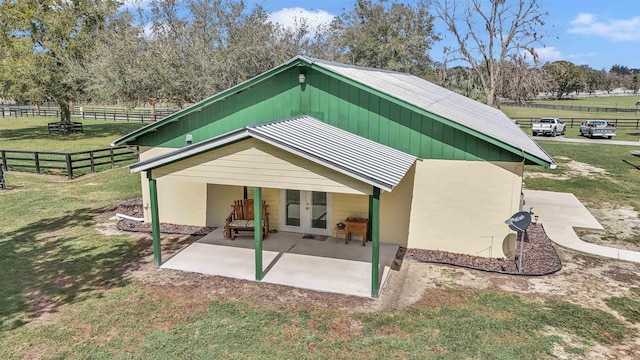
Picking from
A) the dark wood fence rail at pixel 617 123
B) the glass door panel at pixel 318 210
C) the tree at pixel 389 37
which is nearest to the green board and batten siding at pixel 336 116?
the glass door panel at pixel 318 210

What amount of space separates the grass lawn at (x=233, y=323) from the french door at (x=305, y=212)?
410cm

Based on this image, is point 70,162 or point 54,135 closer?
point 70,162

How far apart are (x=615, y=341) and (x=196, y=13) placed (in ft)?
79.3

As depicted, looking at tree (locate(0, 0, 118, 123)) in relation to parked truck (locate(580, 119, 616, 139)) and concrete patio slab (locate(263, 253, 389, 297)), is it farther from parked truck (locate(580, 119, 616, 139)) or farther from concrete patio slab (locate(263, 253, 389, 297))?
parked truck (locate(580, 119, 616, 139))

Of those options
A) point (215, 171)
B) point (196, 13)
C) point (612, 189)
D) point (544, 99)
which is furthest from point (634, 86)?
point (215, 171)

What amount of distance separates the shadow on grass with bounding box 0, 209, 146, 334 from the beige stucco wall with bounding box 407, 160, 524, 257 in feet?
24.1

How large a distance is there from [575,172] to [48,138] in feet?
123

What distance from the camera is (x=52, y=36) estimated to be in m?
31.2

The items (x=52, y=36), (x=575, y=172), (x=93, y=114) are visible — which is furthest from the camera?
(x=93, y=114)

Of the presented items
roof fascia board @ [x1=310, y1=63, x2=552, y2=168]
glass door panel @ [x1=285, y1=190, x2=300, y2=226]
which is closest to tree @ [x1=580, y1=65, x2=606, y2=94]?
roof fascia board @ [x1=310, y1=63, x2=552, y2=168]

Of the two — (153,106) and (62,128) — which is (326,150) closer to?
(153,106)

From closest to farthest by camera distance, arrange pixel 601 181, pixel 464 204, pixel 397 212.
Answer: pixel 464 204
pixel 397 212
pixel 601 181

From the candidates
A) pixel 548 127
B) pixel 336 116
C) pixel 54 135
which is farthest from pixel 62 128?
pixel 548 127

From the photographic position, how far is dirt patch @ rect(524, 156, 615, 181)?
67.0ft
